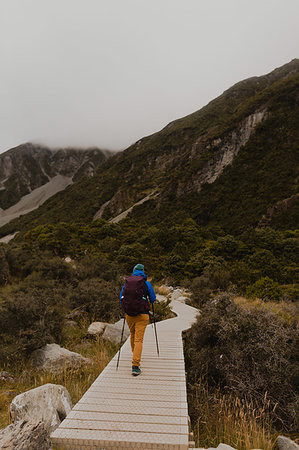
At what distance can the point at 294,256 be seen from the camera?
75.4 ft

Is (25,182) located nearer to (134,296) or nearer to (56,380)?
(56,380)

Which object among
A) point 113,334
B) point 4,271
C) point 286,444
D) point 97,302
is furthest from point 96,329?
point 4,271

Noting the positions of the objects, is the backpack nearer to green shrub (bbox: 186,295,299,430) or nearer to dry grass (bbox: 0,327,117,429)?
dry grass (bbox: 0,327,117,429)

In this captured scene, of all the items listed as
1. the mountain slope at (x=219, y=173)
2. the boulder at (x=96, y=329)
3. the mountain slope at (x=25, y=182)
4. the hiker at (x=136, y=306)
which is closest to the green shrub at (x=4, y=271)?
the boulder at (x=96, y=329)

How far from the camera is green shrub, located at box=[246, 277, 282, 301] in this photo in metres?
13.8

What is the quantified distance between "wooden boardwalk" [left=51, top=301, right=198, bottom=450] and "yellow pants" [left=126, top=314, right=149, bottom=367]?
0.32 meters

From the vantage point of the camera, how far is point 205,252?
23.5 metres

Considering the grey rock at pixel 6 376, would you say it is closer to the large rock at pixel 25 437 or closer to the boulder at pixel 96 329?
the boulder at pixel 96 329

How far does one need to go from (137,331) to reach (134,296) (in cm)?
63

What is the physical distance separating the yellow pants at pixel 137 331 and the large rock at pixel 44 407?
49.9 inches

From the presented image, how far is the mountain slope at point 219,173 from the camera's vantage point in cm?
4722

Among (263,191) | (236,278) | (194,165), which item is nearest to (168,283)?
(236,278)

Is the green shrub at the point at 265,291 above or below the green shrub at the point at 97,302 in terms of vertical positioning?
below

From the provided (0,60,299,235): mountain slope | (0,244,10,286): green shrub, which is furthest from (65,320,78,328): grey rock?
(0,60,299,235): mountain slope
